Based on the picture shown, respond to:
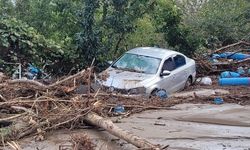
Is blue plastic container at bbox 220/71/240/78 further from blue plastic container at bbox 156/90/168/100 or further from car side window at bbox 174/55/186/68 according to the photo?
blue plastic container at bbox 156/90/168/100

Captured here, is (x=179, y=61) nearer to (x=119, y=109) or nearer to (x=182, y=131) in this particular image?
(x=119, y=109)

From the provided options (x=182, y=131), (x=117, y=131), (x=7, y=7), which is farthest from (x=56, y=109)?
(x=7, y=7)

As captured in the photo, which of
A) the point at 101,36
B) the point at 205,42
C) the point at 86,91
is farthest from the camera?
the point at 205,42

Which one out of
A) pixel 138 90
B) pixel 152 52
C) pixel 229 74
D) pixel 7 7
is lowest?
pixel 138 90

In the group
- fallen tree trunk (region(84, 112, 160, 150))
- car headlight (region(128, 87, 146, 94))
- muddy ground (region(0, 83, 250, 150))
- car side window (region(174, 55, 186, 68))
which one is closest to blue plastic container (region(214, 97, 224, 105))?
muddy ground (region(0, 83, 250, 150))

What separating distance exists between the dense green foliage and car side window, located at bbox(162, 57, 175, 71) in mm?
3687

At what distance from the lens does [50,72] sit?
17.7 meters

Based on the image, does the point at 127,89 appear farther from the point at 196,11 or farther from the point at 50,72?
the point at 196,11

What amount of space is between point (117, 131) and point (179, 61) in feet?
27.0

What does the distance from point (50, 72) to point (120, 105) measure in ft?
23.6

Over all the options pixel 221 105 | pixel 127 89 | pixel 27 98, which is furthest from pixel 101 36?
pixel 27 98

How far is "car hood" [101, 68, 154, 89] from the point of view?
44.8ft

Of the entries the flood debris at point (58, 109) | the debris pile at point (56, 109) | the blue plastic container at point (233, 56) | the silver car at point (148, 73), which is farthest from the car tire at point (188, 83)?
the debris pile at point (56, 109)

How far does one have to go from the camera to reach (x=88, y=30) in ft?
60.0
